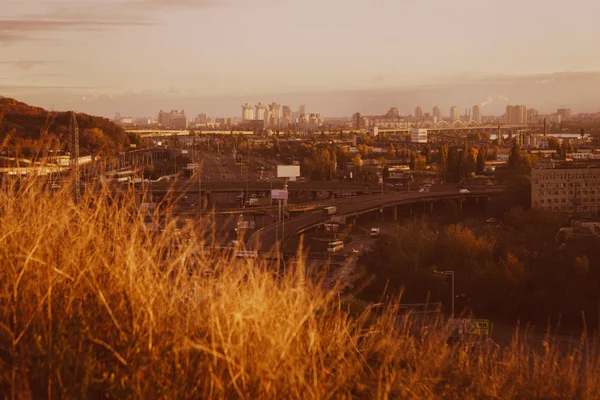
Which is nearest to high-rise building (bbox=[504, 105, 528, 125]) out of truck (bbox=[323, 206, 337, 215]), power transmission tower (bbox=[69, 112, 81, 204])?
truck (bbox=[323, 206, 337, 215])

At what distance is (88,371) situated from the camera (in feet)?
4.32

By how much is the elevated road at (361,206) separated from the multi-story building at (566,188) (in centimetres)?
185

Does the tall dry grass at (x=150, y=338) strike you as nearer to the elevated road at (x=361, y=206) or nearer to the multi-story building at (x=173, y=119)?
the elevated road at (x=361, y=206)

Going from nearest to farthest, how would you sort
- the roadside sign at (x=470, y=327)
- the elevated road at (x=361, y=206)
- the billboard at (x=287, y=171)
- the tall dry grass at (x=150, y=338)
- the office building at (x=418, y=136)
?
the tall dry grass at (x=150, y=338), the roadside sign at (x=470, y=327), the elevated road at (x=361, y=206), the billboard at (x=287, y=171), the office building at (x=418, y=136)

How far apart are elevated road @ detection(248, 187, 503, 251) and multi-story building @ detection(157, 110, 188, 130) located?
191 feet

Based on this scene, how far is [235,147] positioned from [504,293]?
27474 millimetres

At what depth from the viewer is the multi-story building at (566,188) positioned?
1187 cm

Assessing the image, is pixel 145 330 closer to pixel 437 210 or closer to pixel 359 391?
pixel 359 391

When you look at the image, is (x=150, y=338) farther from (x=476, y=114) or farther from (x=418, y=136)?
(x=476, y=114)

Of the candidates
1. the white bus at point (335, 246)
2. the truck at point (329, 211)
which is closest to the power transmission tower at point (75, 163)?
the white bus at point (335, 246)

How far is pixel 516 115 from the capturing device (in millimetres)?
73812

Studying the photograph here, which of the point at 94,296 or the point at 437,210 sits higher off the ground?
the point at 94,296

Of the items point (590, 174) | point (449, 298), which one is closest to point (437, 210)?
point (590, 174)

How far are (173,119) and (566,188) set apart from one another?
64829mm
